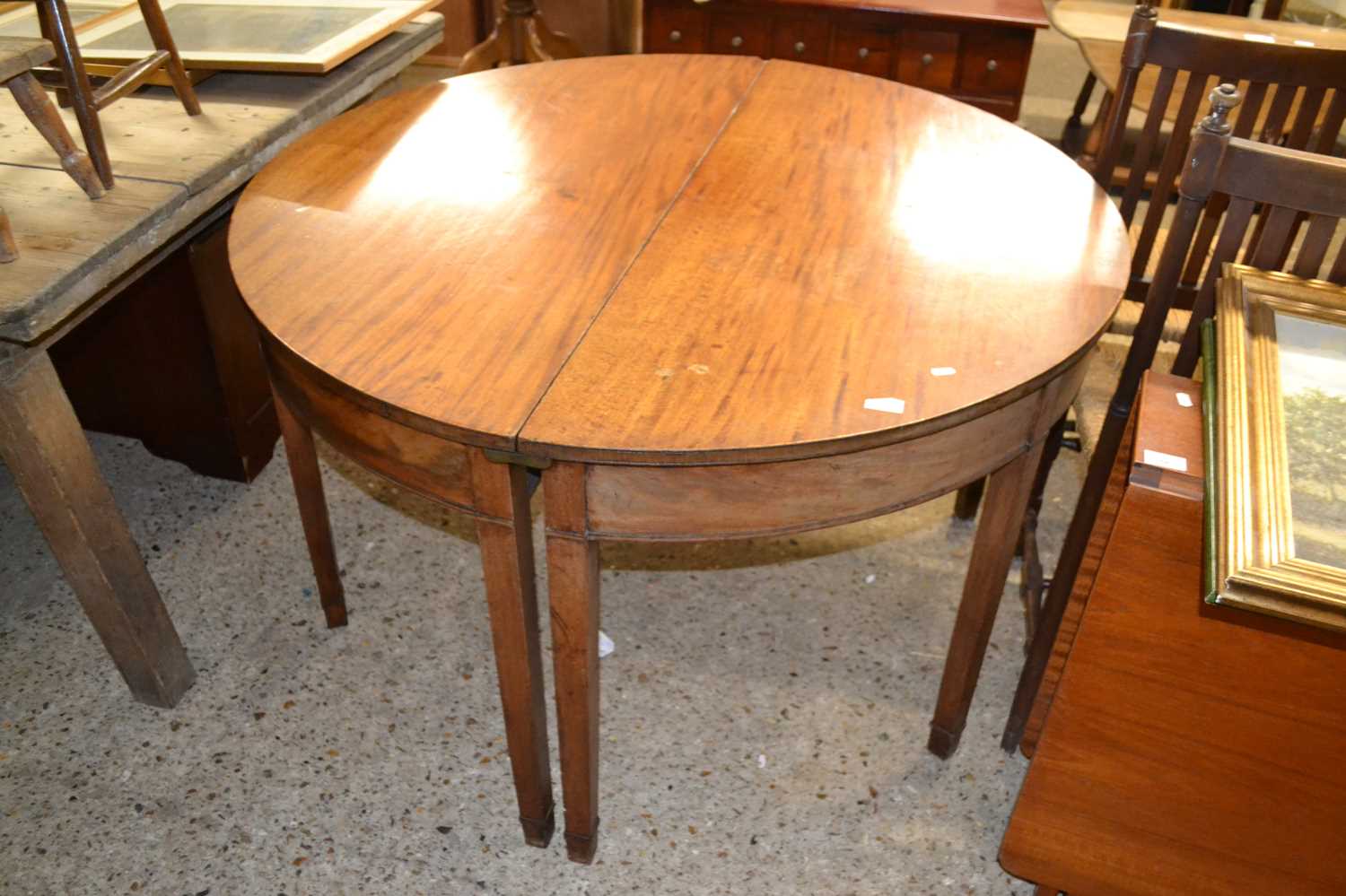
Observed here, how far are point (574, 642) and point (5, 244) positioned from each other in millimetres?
930

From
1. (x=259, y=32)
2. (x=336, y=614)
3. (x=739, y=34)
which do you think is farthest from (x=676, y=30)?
(x=336, y=614)

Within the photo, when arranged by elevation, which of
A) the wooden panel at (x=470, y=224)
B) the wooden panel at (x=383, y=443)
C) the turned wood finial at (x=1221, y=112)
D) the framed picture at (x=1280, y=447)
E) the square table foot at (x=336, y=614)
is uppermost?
the turned wood finial at (x=1221, y=112)

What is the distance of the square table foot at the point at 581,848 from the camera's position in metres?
1.58

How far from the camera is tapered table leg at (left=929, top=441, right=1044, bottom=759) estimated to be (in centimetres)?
144

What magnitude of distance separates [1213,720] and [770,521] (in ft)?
1.95

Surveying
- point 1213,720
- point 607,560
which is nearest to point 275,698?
point 607,560

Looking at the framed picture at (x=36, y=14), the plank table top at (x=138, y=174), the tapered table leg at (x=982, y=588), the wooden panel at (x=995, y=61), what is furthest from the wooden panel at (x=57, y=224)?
the wooden panel at (x=995, y=61)

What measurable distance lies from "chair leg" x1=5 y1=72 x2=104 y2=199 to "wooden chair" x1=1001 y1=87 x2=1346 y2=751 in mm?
1500

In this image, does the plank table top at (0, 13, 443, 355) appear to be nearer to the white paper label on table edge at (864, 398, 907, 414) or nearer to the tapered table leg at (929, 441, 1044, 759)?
the white paper label on table edge at (864, 398, 907, 414)

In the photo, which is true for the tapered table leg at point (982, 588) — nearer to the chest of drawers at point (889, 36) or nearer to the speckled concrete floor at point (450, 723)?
the speckled concrete floor at point (450, 723)

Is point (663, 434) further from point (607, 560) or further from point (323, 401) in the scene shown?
point (607, 560)

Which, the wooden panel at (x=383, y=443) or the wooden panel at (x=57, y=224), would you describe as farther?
the wooden panel at (x=57, y=224)

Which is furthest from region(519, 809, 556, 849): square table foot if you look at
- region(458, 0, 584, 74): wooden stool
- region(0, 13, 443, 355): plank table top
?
region(458, 0, 584, 74): wooden stool

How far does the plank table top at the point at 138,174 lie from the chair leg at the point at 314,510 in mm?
299
